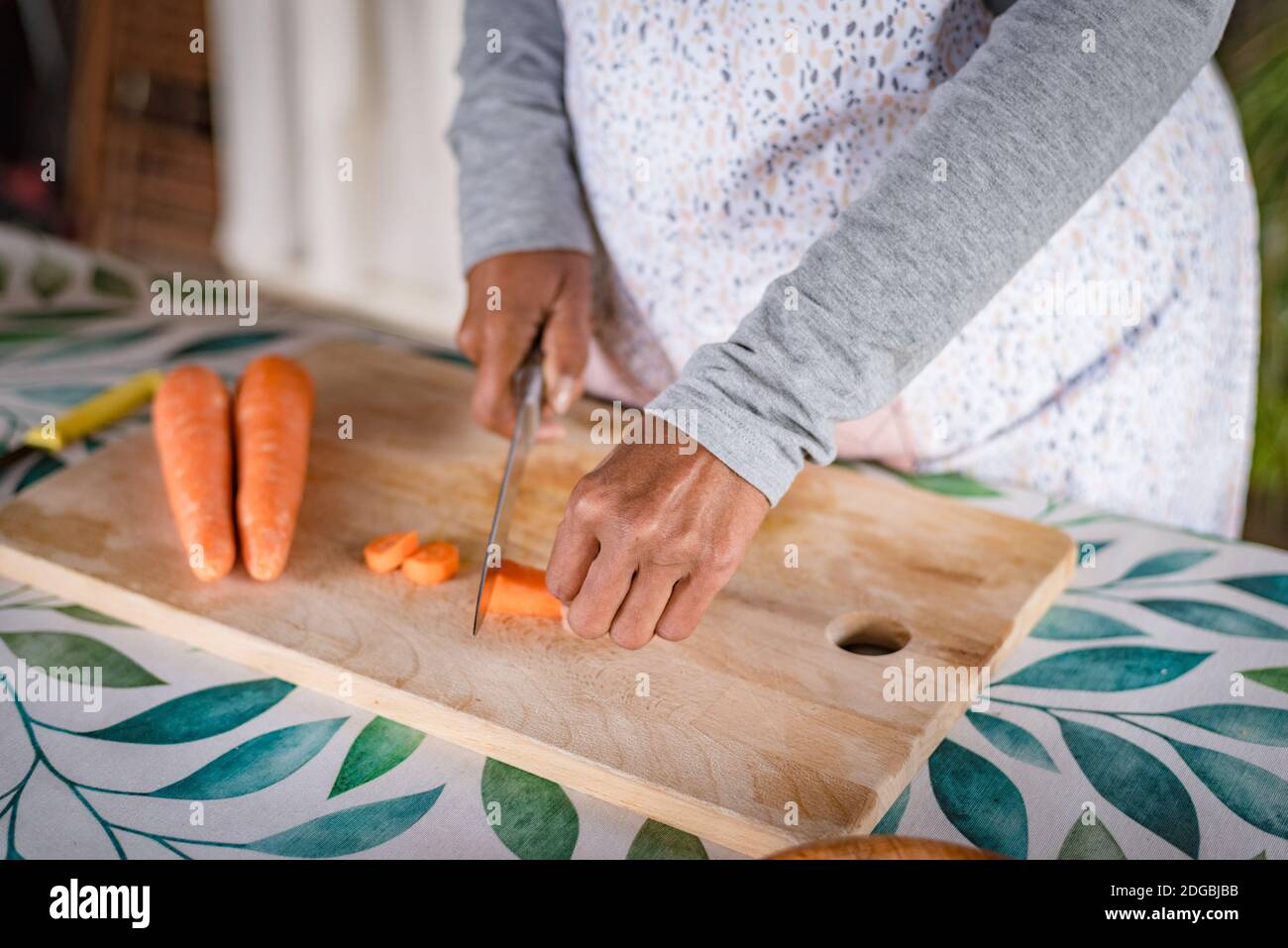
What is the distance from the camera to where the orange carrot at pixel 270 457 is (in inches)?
36.6

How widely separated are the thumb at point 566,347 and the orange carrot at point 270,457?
0.24 metres

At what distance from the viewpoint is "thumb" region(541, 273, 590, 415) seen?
112 cm

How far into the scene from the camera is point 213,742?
792 mm

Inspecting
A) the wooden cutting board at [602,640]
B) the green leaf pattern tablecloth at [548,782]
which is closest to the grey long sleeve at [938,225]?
the wooden cutting board at [602,640]

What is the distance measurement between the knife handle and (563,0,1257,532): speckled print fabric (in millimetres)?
496

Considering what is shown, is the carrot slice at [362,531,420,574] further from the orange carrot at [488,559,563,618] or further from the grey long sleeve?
the grey long sleeve

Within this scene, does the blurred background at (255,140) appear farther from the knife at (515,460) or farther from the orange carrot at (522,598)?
the orange carrot at (522,598)

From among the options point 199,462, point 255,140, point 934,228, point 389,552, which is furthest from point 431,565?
point 255,140

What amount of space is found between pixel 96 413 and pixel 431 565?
1.60 feet

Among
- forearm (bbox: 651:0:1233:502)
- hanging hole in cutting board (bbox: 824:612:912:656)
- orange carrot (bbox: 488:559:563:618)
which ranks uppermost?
forearm (bbox: 651:0:1233:502)

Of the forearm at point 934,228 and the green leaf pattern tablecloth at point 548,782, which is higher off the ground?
the forearm at point 934,228

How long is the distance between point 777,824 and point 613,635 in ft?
0.59

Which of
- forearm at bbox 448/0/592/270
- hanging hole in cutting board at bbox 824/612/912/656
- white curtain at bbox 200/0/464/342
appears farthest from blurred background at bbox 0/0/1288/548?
hanging hole in cutting board at bbox 824/612/912/656
